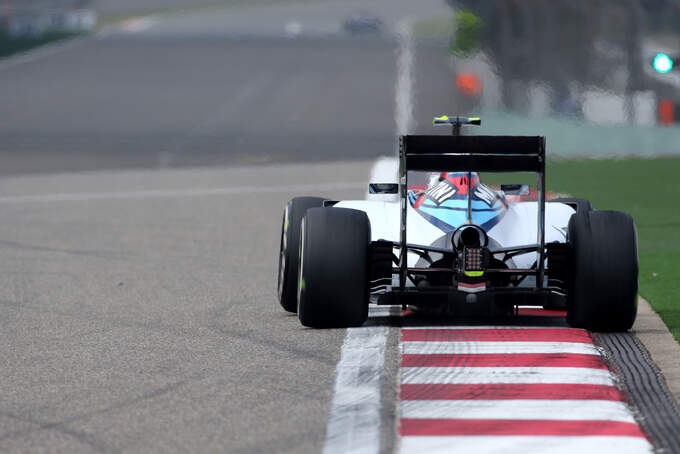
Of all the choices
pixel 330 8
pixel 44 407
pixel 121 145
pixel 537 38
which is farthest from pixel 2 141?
pixel 330 8

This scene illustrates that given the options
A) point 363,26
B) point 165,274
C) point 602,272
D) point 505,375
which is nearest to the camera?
point 505,375

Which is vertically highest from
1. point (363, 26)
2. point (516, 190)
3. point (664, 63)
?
point (363, 26)

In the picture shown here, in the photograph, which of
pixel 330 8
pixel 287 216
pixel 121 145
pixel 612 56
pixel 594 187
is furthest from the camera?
pixel 330 8

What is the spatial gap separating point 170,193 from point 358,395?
1492cm

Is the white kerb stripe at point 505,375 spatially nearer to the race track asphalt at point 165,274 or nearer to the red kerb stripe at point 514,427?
the race track asphalt at point 165,274

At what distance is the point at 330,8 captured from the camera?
93.6 metres

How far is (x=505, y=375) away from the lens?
7.74 m

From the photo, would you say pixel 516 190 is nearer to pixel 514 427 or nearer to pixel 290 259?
pixel 290 259

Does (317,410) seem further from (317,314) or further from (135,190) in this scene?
(135,190)

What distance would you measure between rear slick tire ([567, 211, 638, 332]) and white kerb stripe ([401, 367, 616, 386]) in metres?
1.26

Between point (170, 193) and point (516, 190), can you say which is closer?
point (516, 190)

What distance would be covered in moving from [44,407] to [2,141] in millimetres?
30717

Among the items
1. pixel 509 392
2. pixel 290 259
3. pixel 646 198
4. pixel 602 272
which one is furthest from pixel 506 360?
pixel 646 198

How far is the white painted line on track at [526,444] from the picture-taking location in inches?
239
